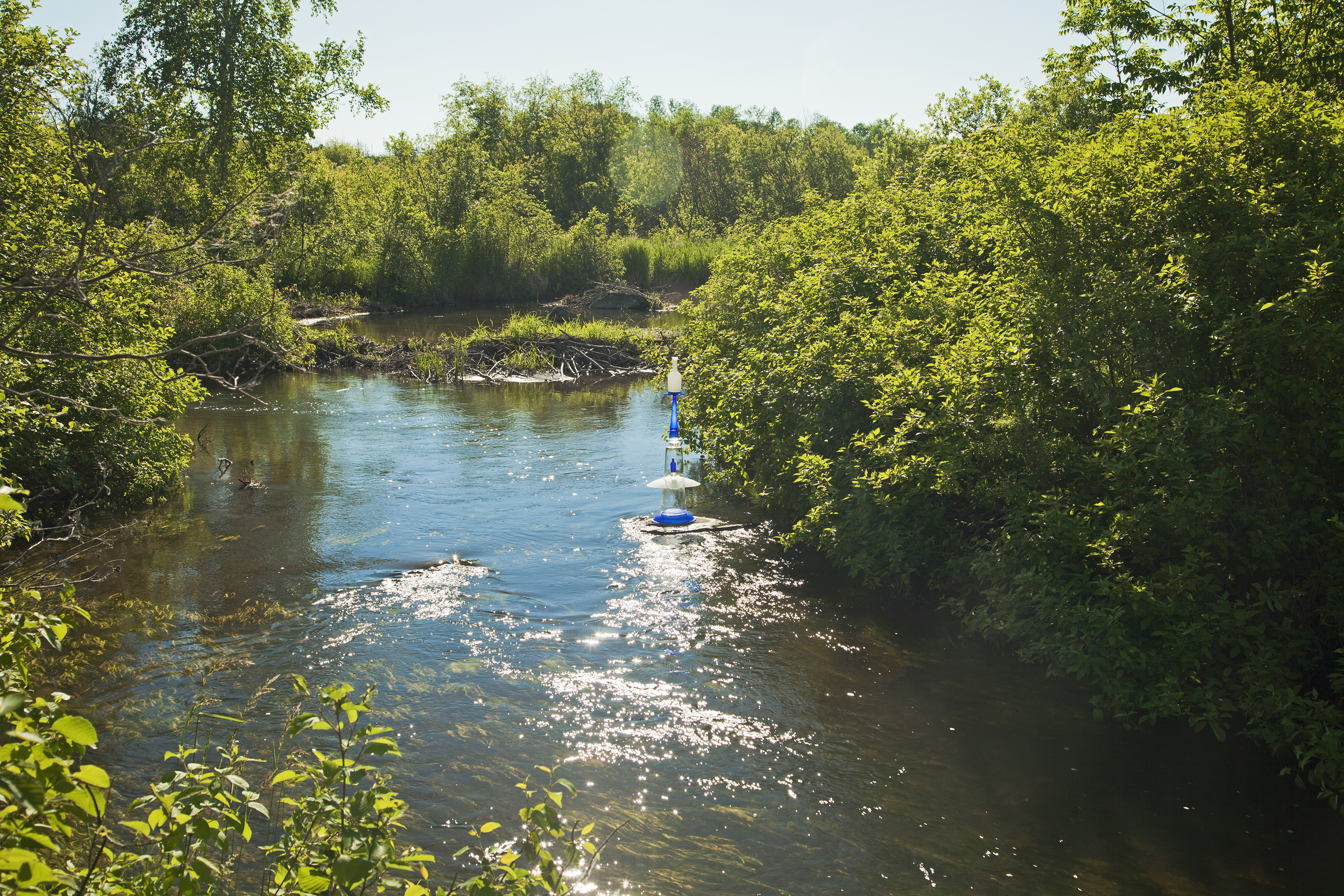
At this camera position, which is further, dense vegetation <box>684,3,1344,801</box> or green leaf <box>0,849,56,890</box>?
dense vegetation <box>684,3,1344,801</box>

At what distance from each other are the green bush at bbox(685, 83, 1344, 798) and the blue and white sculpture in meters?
2.02

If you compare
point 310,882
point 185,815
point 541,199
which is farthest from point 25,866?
point 541,199

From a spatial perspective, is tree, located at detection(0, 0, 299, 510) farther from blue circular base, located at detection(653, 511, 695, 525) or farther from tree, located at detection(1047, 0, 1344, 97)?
tree, located at detection(1047, 0, 1344, 97)

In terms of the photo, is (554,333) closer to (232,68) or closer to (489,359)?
(489,359)

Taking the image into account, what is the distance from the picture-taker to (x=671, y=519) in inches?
422

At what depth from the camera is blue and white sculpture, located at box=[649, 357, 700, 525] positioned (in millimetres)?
10508

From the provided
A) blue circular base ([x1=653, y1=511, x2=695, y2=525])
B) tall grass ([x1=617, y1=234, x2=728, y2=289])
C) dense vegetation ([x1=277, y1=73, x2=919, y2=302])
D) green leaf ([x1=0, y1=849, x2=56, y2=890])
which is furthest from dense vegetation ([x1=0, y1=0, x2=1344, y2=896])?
tall grass ([x1=617, y1=234, x2=728, y2=289])

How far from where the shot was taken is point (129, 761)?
217 inches

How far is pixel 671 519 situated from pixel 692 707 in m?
4.39

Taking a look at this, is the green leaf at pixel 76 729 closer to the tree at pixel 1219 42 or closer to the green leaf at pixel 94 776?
the green leaf at pixel 94 776

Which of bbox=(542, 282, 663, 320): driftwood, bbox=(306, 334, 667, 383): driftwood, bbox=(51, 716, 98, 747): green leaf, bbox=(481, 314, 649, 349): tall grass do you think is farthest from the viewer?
bbox=(542, 282, 663, 320): driftwood

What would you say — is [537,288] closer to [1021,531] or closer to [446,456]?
[446,456]

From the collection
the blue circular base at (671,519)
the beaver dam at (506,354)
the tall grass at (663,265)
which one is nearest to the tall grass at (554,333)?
the beaver dam at (506,354)

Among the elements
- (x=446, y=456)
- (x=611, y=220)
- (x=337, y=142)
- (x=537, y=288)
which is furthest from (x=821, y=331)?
(x=337, y=142)
